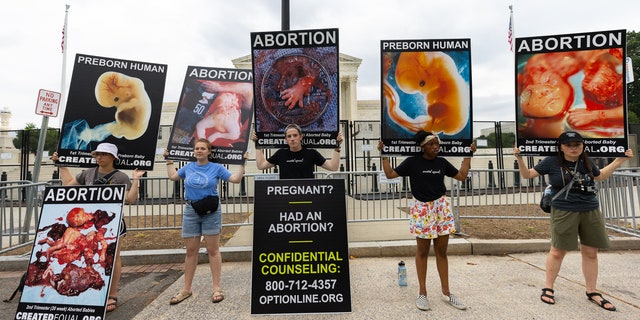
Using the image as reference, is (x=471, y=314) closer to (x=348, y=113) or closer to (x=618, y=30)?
(x=618, y=30)

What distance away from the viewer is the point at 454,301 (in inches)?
139

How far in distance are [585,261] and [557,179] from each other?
1.03m

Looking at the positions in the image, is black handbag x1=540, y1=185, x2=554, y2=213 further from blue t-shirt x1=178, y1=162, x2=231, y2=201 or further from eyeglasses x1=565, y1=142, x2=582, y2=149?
blue t-shirt x1=178, y1=162, x2=231, y2=201

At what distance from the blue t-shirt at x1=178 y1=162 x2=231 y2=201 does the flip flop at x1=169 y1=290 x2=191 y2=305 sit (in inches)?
46.9

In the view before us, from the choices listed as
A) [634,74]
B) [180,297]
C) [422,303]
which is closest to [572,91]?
[422,303]

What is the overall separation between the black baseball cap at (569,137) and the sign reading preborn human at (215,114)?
388 centimetres

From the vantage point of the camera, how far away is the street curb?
17.7 ft

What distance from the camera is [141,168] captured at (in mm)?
4109

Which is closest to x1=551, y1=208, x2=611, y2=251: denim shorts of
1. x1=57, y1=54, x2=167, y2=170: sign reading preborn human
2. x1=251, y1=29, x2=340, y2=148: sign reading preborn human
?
x1=251, y1=29, x2=340, y2=148: sign reading preborn human

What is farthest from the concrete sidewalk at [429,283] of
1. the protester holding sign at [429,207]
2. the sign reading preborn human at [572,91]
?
the sign reading preborn human at [572,91]

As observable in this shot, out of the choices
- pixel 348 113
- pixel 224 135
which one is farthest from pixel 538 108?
pixel 348 113

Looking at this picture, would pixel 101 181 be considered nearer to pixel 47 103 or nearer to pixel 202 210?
pixel 202 210

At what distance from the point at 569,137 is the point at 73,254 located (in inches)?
217

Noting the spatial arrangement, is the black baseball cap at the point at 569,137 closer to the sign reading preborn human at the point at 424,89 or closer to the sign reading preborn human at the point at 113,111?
the sign reading preborn human at the point at 424,89
